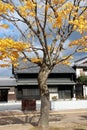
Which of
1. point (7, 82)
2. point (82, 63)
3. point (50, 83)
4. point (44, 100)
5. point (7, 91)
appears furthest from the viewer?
point (82, 63)

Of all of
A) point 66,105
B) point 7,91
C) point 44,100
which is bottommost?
point 66,105

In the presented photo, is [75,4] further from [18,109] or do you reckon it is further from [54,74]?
[54,74]

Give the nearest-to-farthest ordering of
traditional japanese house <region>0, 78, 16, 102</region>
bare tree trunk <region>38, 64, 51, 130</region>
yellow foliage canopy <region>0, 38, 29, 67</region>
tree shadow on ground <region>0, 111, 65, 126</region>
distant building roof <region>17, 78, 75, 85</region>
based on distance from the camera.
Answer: yellow foliage canopy <region>0, 38, 29, 67</region> → bare tree trunk <region>38, 64, 51, 130</region> → tree shadow on ground <region>0, 111, 65, 126</region> → traditional japanese house <region>0, 78, 16, 102</region> → distant building roof <region>17, 78, 75, 85</region>

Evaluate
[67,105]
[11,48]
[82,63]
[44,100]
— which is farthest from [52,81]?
[11,48]

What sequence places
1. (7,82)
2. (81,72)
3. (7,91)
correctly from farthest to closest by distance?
(81,72) → (7,82) → (7,91)

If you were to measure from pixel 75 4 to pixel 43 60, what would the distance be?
3.69 metres

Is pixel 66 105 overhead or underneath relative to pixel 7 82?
underneath

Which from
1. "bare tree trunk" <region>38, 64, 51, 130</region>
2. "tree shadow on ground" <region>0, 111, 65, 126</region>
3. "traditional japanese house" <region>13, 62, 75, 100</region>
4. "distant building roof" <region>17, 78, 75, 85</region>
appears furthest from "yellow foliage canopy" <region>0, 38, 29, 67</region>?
"distant building roof" <region>17, 78, 75, 85</region>

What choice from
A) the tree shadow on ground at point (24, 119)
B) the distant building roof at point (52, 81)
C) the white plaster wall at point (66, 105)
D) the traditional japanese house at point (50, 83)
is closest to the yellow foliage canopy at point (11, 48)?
the tree shadow on ground at point (24, 119)

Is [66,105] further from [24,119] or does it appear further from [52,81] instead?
[52,81]

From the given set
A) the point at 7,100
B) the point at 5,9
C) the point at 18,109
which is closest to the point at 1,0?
the point at 5,9

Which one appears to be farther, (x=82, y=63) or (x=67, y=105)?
(x=82, y=63)

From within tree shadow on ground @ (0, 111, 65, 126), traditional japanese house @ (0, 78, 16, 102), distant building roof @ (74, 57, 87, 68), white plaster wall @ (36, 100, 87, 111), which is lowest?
tree shadow on ground @ (0, 111, 65, 126)

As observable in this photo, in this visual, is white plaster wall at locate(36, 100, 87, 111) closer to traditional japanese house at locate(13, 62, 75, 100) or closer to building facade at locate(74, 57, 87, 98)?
traditional japanese house at locate(13, 62, 75, 100)
